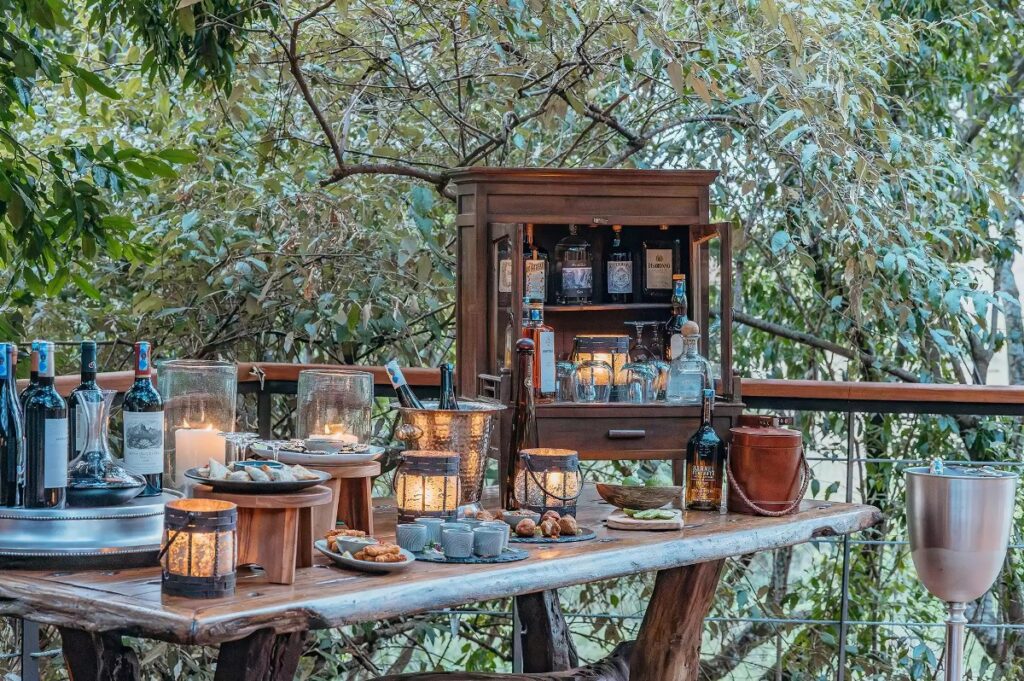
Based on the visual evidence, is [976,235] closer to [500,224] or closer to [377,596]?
[500,224]

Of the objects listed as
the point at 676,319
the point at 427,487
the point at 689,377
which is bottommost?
the point at 427,487

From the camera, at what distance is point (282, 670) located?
5.02 feet

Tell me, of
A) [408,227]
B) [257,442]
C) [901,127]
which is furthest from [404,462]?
[901,127]

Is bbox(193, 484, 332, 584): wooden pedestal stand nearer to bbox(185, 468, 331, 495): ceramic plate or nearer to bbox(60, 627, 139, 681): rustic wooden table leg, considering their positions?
bbox(185, 468, 331, 495): ceramic plate

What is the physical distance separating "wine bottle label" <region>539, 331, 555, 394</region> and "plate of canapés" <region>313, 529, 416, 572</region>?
0.85 m

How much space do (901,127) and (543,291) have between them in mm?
2526

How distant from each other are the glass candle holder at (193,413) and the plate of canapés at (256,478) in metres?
0.31

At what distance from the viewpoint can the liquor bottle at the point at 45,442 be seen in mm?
1608

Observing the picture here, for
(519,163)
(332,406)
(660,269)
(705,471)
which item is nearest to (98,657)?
(332,406)

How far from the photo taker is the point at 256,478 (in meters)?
1.57

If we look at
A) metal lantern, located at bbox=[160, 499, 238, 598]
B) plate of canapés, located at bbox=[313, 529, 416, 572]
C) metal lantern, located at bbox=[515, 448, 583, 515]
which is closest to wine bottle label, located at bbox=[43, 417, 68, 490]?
metal lantern, located at bbox=[160, 499, 238, 598]

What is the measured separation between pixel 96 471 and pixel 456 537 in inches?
20.6

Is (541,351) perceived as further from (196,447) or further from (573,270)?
(196,447)

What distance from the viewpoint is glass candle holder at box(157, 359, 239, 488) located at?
193 cm
